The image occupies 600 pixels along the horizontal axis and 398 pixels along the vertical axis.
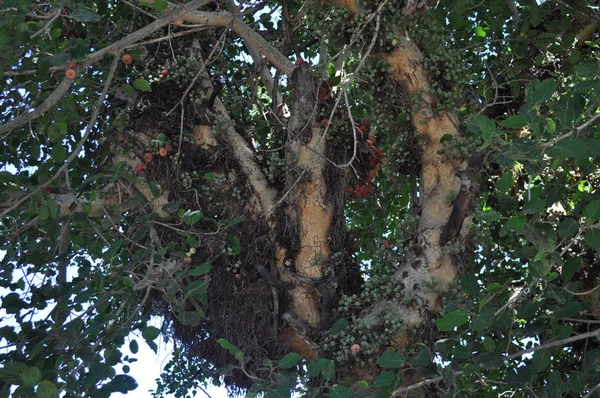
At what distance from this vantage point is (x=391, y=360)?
304cm

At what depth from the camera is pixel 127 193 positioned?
375 centimetres

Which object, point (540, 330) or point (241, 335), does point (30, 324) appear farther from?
point (540, 330)

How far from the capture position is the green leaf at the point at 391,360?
303cm

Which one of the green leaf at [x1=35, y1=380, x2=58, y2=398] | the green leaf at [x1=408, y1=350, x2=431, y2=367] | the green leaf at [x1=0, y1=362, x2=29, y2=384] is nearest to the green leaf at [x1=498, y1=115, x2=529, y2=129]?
the green leaf at [x1=408, y1=350, x2=431, y2=367]

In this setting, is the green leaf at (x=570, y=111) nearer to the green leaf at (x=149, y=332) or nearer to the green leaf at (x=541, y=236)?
the green leaf at (x=541, y=236)

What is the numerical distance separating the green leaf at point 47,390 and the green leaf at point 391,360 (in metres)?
1.13

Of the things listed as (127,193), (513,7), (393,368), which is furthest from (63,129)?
(513,7)

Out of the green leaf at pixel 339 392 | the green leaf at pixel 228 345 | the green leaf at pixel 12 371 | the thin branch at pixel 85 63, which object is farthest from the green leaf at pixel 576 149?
the green leaf at pixel 12 371

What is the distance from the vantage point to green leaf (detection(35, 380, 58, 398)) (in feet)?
8.72

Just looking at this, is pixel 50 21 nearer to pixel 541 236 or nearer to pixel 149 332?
pixel 149 332

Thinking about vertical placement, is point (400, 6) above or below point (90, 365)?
above

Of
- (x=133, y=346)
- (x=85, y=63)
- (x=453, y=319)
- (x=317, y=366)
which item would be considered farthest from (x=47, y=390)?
(x=453, y=319)

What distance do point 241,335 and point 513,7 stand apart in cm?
235

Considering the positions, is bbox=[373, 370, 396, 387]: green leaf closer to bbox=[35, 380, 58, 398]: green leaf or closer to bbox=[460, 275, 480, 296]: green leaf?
bbox=[460, 275, 480, 296]: green leaf
